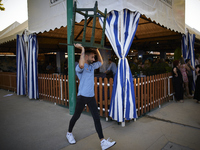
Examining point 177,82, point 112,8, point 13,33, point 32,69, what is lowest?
point 177,82

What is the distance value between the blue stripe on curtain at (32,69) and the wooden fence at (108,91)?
10.2 inches

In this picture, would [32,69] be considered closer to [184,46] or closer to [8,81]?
[8,81]

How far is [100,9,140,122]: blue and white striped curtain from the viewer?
3.84m

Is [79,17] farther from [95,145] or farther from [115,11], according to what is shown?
[95,145]

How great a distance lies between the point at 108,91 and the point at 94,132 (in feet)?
4.63

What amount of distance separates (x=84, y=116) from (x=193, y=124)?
305cm

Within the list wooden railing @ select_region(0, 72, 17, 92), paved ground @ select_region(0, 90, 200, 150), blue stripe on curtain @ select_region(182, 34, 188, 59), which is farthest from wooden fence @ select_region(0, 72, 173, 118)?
wooden railing @ select_region(0, 72, 17, 92)

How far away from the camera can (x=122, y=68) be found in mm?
3867

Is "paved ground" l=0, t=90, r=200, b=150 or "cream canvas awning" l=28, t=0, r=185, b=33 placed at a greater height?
"cream canvas awning" l=28, t=0, r=185, b=33

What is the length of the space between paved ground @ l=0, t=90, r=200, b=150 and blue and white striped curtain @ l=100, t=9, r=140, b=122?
45 cm

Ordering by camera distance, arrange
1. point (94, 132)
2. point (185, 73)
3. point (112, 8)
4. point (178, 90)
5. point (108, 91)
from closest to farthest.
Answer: point (94, 132)
point (112, 8)
point (108, 91)
point (178, 90)
point (185, 73)

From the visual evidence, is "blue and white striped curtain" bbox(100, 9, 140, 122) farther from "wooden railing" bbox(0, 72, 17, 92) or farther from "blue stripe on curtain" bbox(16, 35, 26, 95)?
"wooden railing" bbox(0, 72, 17, 92)

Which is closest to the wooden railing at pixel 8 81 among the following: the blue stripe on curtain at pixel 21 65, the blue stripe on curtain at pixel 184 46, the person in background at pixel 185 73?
the blue stripe on curtain at pixel 21 65

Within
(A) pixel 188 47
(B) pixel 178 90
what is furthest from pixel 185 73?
(A) pixel 188 47
